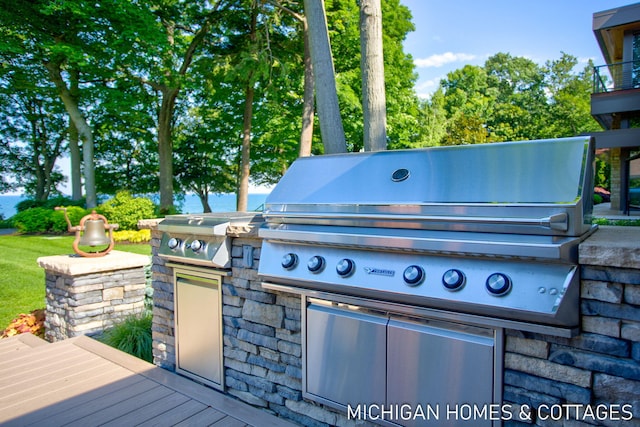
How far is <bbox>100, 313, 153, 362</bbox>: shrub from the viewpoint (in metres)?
3.35

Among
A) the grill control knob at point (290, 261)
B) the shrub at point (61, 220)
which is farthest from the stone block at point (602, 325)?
the shrub at point (61, 220)

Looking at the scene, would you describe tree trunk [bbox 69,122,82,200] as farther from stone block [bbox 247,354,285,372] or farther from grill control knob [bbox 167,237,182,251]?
stone block [bbox 247,354,285,372]

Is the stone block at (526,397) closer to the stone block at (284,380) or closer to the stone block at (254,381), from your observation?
the stone block at (284,380)

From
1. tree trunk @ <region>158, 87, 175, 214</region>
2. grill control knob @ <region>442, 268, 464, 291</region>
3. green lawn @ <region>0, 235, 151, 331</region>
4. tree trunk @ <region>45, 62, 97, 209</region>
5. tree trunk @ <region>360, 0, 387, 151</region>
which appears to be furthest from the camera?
tree trunk @ <region>158, 87, 175, 214</region>

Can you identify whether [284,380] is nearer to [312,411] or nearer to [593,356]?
[312,411]

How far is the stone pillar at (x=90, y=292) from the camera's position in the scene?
371cm

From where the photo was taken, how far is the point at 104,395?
230 cm

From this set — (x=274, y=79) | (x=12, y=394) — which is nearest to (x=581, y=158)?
(x=12, y=394)

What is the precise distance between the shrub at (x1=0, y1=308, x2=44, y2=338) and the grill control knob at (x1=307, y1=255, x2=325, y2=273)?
12.8ft

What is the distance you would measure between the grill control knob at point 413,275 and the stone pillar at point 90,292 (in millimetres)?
3273

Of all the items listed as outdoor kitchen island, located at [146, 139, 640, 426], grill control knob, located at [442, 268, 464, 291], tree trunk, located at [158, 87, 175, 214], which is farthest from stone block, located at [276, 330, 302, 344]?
tree trunk, located at [158, 87, 175, 214]

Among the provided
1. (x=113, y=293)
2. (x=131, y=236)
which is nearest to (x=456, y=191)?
(x=113, y=293)

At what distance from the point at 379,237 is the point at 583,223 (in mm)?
696

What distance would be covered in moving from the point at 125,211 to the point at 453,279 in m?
10.2
